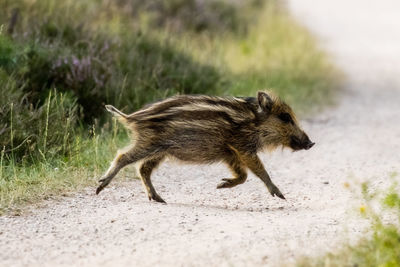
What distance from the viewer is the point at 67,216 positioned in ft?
19.2

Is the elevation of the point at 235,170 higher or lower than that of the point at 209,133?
lower

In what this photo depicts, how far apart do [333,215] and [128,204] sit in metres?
1.64

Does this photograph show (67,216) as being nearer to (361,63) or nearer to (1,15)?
(1,15)

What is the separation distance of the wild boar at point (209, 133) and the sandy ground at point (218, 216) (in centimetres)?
29

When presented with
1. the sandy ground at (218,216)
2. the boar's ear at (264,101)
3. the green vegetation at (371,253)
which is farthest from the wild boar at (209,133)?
the green vegetation at (371,253)

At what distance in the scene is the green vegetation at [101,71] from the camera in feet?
23.7

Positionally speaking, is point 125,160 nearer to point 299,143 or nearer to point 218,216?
point 218,216

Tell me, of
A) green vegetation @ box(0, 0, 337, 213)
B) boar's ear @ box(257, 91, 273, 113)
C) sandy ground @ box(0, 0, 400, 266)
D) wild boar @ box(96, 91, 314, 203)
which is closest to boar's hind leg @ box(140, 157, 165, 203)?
wild boar @ box(96, 91, 314, 203)

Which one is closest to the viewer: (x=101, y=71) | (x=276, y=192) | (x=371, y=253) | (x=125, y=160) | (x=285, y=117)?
(x=371, y=253)

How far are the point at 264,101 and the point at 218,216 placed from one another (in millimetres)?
1303

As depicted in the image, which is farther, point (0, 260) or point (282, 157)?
point (282, 157)

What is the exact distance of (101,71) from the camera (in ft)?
30.9

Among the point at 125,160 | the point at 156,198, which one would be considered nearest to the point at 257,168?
the point at 156,198

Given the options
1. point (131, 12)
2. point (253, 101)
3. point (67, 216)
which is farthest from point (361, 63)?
point (67, 216)
